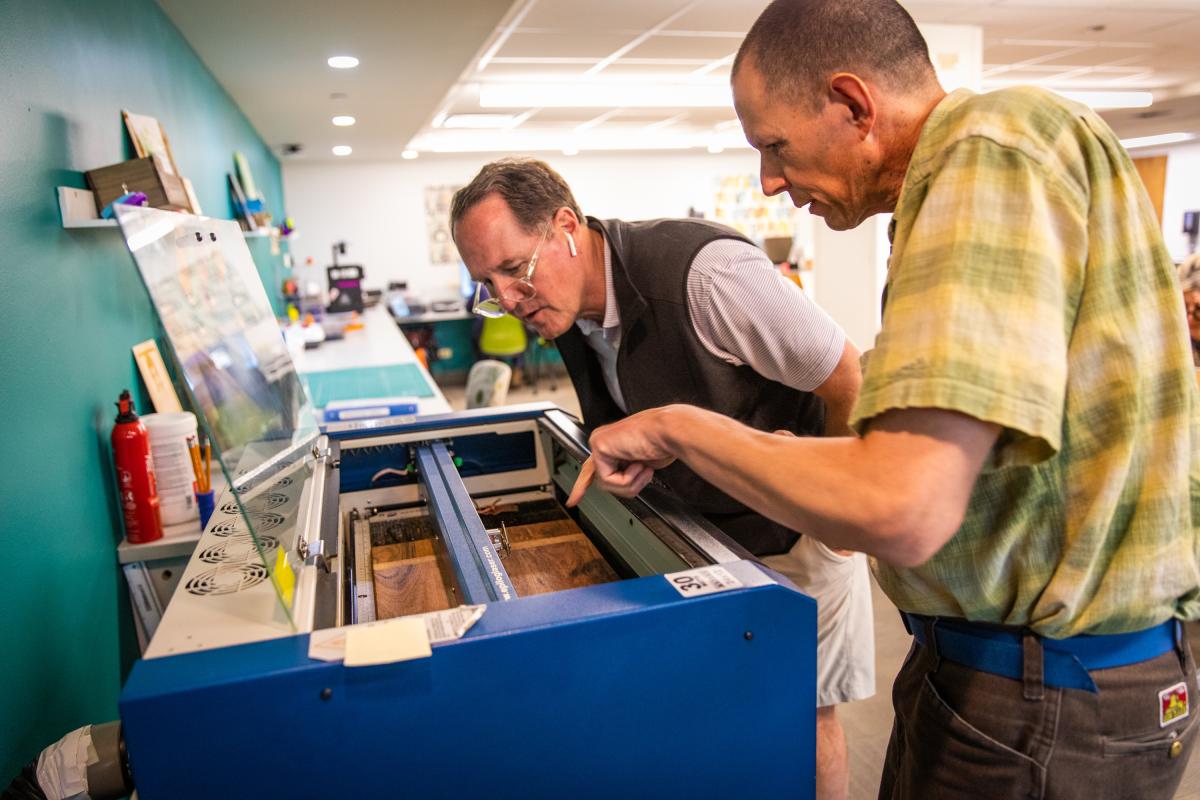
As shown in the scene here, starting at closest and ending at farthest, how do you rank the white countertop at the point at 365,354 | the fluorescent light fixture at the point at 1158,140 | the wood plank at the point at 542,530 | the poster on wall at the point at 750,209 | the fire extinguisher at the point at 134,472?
the wood plank at the point at 542,530
the fire extinguisher at the point at 134,472
the white countertop at the point at 365,354
the fluorescent light fixture at the point at 1158,140
the poster on wall at the point at 750,209

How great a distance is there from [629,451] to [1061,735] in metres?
0.53

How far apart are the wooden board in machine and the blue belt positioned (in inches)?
22.4

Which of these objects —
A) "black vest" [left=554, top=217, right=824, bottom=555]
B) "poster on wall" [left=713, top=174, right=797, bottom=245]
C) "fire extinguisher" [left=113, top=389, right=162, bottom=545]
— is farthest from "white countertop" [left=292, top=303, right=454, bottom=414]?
"poster on wall" [left=713, top=174, right=797, bottom=245]

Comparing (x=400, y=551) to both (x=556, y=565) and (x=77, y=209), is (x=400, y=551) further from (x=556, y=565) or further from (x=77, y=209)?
(x=77, y=209)

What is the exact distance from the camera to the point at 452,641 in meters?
0.78

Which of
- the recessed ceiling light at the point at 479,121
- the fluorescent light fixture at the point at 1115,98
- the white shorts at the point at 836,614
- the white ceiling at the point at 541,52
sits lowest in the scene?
the white shorts at the point at 836,614

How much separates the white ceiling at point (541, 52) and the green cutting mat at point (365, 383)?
139 centimetres

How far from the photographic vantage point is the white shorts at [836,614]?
1.52 meters

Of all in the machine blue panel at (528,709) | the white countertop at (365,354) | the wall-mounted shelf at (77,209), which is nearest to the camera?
the machine blue panel at (528,709)

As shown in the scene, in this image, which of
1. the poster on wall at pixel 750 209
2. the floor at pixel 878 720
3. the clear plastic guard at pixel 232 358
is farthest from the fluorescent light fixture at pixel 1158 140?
the clear plastic guard at pixel 232 358

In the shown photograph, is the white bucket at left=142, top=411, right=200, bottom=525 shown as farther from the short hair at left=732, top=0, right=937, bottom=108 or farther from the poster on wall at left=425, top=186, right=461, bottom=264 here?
the poster on wall at left=425, top=186, right=461, bottom=264

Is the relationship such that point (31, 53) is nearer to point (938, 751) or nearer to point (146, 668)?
point (146, 668)

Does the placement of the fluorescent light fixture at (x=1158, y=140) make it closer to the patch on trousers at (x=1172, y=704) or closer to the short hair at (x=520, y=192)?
the short hair at (x=520, y=192)

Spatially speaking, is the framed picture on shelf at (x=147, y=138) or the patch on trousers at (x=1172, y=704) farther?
the framed picture on shelf at (x=147, y=138)
